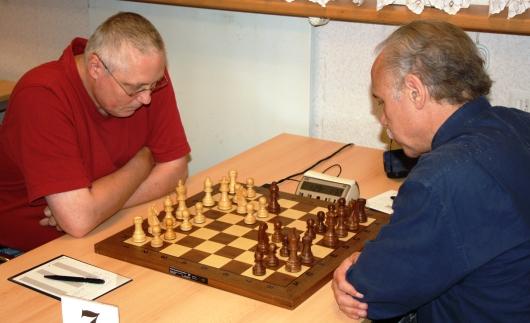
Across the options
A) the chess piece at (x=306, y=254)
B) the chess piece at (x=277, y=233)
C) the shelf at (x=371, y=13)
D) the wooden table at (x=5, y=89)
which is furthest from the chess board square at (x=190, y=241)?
the wooden table at (x=5, y=89)

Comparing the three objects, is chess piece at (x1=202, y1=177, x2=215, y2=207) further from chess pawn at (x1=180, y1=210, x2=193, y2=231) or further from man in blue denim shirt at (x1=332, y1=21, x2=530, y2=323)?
man in blue denim shirt at (x1=332, y1=21, x2=530, y2=323)

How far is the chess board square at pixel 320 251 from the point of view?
2002 mm

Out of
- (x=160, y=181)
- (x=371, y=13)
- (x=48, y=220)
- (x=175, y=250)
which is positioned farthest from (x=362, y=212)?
(x=48, y=220)

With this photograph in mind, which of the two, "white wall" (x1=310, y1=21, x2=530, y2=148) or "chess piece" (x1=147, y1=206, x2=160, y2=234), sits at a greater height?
"white wall" (x1=310, y1=21, x2=530, y2=148)

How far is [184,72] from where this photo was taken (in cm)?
339

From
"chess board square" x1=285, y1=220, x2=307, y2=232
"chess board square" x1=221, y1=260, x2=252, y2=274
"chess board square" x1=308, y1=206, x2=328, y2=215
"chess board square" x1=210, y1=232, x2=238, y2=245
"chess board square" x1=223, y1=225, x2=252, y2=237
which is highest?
"chess board square" x1=308, y1=206, x2=328, y2=215

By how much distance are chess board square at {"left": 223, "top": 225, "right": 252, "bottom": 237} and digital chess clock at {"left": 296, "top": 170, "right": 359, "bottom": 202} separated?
34cm

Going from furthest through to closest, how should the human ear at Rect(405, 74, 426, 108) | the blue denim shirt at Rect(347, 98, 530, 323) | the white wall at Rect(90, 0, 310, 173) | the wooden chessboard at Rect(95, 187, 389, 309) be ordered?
the white wall at Rect(90, 0, 310, 173)
the wooden chessboard at Rect(95, 187, 389, 309)
the human ear at Rect(405, 74, 426, 108)
the blue denim shirt at Rect(347, 98, 530, 323)

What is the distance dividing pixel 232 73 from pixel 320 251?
1.42 meters

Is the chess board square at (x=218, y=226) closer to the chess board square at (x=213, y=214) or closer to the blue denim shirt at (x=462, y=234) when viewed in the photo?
the chess board square at (x=213, y=214)

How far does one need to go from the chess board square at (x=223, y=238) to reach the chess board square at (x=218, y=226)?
0.12 feet

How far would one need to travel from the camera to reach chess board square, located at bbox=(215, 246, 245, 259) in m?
2.00

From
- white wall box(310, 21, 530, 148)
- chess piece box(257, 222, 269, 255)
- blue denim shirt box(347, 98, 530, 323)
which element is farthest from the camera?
white wall box(310, 21, 530, 148)

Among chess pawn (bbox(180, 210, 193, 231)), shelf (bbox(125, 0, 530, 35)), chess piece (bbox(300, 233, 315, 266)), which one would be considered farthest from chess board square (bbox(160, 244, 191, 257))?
shelf (bbox(125, 0, 530, 35))
